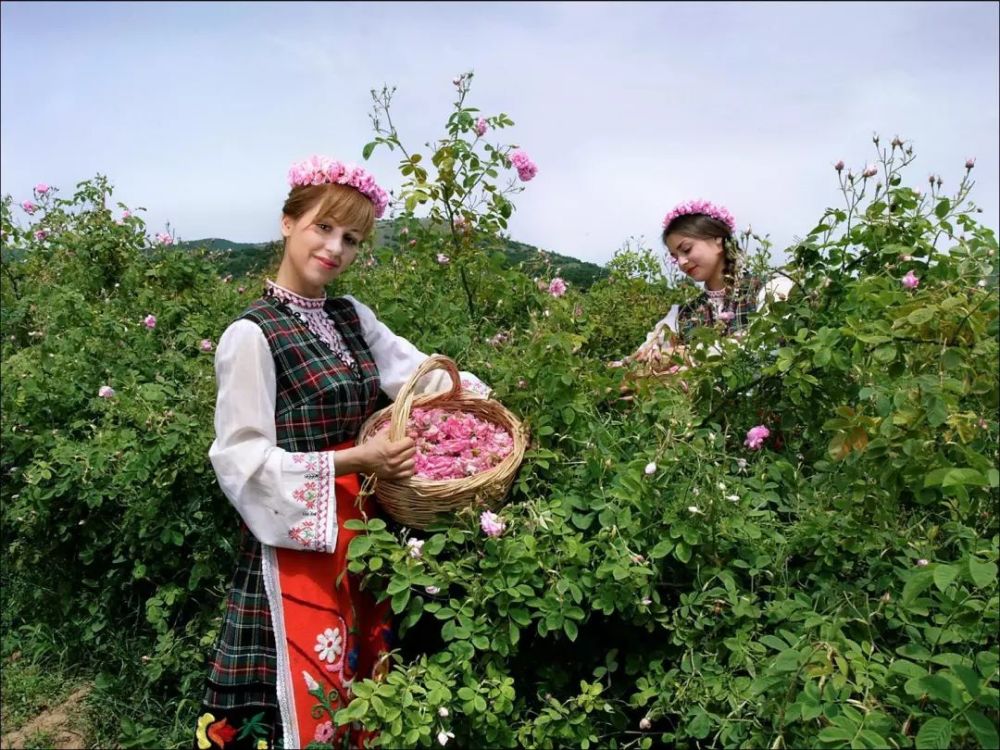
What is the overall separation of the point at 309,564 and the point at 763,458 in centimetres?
116

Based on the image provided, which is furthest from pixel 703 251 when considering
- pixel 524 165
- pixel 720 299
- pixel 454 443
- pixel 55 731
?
pixel 55 731

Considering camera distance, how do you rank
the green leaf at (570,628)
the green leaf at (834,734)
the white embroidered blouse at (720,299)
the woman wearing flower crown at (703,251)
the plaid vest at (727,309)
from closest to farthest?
the green leaf at (834,734) < the green leaf at (570,628) < the white embroidered blouse at (720,299) < the plaid vest at (727,309) < the woman wearing flower crown at (703,251)

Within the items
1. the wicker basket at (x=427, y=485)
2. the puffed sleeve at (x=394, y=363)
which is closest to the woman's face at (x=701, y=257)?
the puffed sleeve at (x=394, y=363)

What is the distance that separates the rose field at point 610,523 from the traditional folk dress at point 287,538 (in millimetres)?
126

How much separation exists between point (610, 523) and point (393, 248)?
7.27ft

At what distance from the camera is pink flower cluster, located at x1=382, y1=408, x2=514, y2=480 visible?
6.91 feet

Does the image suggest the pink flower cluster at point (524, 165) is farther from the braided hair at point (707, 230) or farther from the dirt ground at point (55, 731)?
the dirt ground at point (55, 731)

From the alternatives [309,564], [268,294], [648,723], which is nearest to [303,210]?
[268,294]

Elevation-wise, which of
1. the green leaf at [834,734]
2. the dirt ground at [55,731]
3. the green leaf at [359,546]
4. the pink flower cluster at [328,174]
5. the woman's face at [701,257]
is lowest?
the dirt ground at [55,731]

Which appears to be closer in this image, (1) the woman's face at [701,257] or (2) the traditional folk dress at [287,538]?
(2) the traditional folk dress at [287,538]

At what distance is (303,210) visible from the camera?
2238mm

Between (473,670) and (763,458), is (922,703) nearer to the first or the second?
(763,458)

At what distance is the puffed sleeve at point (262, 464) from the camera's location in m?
2.00

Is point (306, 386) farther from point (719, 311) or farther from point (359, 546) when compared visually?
point (719, 311)
